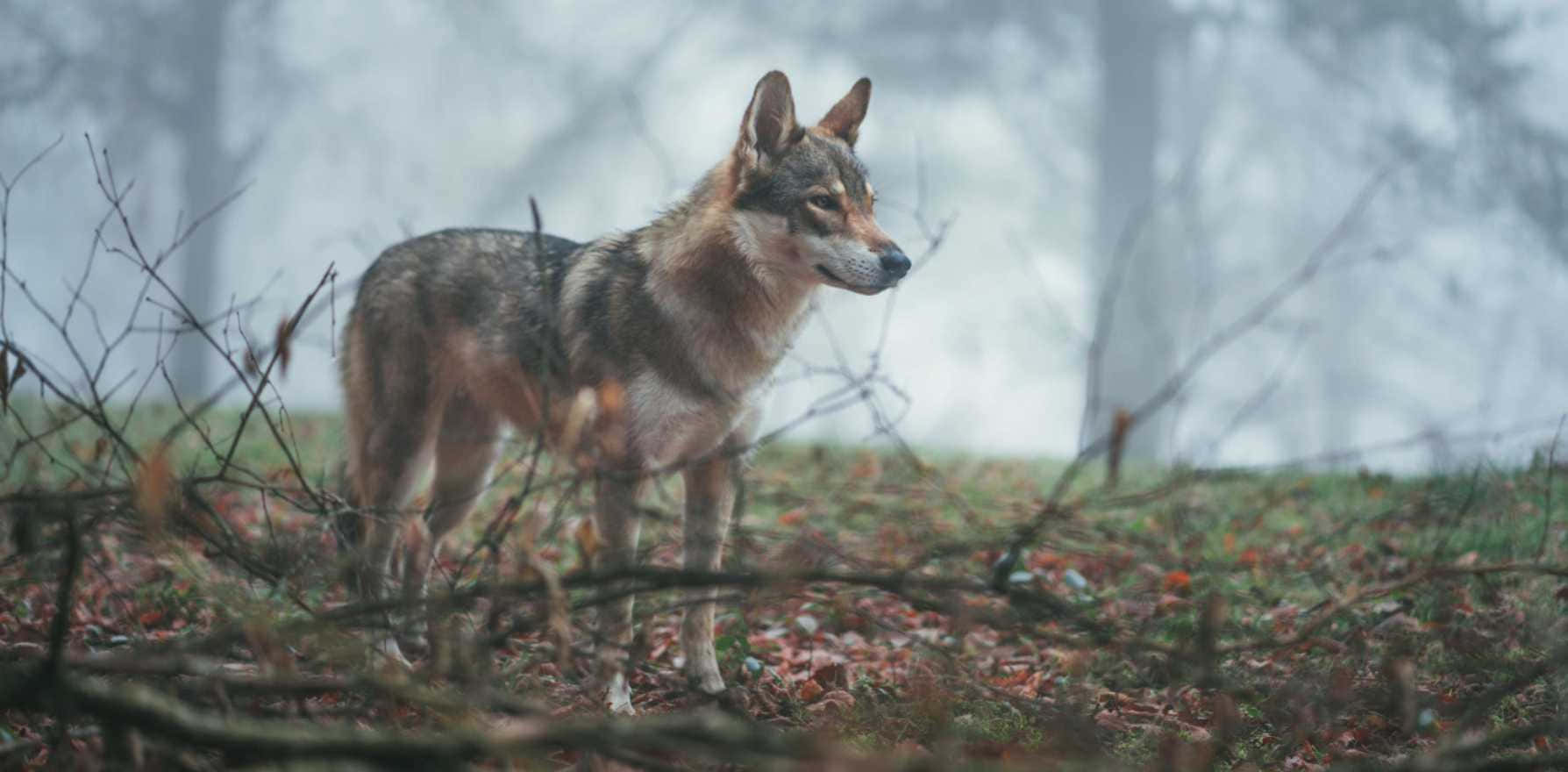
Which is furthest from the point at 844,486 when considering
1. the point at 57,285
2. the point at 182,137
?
the point at 57,285

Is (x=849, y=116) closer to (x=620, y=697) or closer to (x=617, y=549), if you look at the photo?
(x=617, y=549)

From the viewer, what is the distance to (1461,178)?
54.0ft

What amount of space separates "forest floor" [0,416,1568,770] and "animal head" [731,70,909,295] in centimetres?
80

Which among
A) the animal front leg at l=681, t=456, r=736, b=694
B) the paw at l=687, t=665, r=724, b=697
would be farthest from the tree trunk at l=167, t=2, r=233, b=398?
the paw at l=687, t=665, r=724, b=697

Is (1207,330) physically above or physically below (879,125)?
below

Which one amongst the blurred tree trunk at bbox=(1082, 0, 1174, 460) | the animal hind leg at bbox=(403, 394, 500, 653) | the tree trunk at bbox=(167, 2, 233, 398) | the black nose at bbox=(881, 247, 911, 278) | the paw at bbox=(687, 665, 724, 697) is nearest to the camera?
the paw at bbox=(687, 665, 724, 697)

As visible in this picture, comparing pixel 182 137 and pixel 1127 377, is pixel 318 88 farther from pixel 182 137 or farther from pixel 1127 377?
pixel 1127 377

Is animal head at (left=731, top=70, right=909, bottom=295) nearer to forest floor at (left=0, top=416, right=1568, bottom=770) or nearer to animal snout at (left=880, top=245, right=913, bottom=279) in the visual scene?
animal snout at (left=880, top=245, right=913, bottom=279)

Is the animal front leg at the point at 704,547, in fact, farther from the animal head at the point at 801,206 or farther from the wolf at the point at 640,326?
the animal head at the point at 801,206

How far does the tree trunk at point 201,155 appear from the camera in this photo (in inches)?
791

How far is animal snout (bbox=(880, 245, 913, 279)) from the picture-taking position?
429cm

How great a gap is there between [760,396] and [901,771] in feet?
8.76

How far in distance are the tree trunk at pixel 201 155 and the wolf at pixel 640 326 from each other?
55.0ft

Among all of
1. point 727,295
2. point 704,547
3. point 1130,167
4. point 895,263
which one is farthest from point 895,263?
point 1130,167
